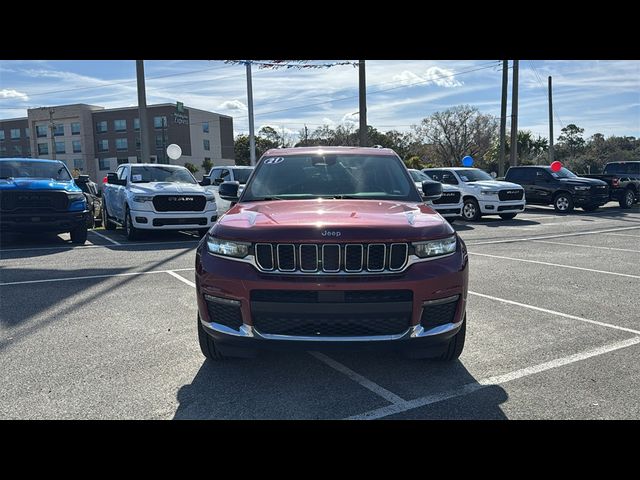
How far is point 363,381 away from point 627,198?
2233 cm

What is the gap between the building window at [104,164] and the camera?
231ft

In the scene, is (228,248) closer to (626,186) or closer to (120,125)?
(626,186)

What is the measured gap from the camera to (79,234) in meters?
11.6

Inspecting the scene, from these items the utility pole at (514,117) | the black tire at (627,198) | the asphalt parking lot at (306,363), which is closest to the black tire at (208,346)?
the asphalt parking lot at (306,363)

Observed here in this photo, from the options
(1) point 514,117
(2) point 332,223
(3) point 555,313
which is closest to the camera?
(2) point 332,223

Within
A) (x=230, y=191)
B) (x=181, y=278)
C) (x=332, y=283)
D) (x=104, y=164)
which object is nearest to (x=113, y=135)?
(x=104, y=164)

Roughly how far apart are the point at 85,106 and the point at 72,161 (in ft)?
25.6

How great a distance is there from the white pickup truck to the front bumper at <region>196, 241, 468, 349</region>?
8.58 m

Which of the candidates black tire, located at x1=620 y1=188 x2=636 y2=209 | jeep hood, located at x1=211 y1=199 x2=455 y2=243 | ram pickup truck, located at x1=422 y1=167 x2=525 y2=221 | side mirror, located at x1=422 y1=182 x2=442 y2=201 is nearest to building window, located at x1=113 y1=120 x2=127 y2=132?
ram pickup truck, located at x1=422 y1=167 x2=525 y2=221

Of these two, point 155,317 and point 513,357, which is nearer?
point 513,357

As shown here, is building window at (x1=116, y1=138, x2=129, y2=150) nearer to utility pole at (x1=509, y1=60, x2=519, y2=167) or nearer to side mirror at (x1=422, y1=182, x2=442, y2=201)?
utility pole at (x1=509, y1=60, x2=519, y2=167)
